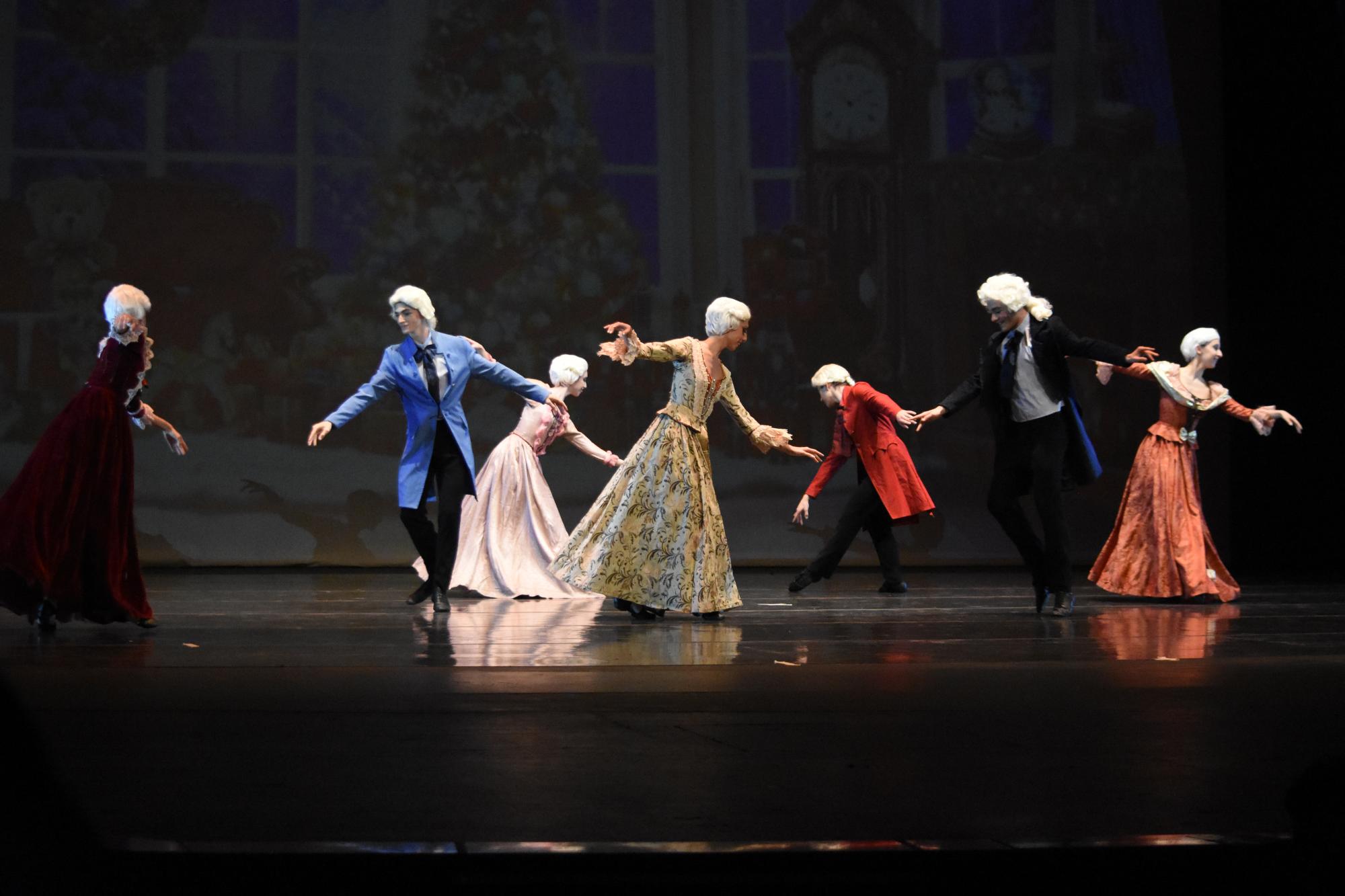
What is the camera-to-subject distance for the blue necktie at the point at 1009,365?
5.84m

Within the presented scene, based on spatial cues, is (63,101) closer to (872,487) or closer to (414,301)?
(414,301)

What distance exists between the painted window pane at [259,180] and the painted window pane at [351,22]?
2.82 feet

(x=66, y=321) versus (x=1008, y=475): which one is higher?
(x=66, y=321)

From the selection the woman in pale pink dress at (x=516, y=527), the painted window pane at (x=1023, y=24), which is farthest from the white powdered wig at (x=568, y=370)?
the painted window pane at (x=1023, y=24)

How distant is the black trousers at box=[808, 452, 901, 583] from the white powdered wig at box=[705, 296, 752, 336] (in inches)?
66.6

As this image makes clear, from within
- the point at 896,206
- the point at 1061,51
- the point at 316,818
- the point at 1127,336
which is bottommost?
the point at 316,818

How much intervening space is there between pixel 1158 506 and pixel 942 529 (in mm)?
2524

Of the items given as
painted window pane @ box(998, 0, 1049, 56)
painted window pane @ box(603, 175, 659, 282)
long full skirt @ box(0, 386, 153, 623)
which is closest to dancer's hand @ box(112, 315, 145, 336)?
long full skirt @ box(0, 386, 153, 623)

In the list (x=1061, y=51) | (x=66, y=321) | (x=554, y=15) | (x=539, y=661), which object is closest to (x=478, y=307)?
(x=554, y=15)

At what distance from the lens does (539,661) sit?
4266 mm

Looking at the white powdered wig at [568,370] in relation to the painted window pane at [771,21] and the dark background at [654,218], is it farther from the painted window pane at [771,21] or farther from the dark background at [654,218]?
the painted window pane at [771,21]

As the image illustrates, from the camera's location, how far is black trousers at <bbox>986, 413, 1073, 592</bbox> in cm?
579

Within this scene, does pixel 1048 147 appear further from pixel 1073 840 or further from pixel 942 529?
pixel 1073 840

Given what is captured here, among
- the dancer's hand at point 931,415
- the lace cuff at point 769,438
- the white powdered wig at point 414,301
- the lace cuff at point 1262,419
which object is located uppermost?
the white powdered wig at point 414,301
